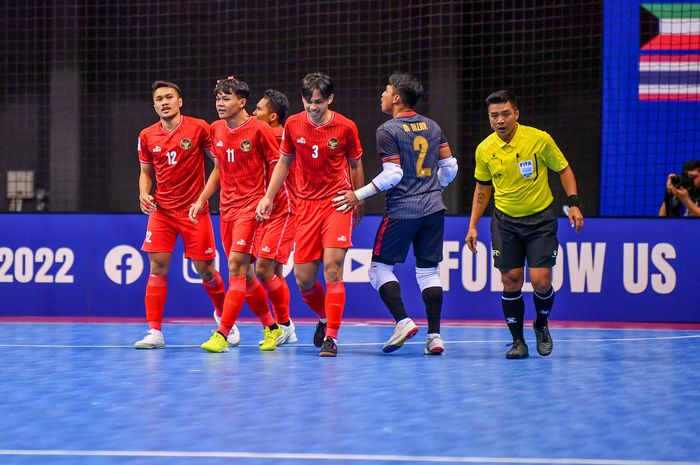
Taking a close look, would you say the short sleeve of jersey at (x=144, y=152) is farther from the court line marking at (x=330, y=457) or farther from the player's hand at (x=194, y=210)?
the court line marking at (x=330, y=457)

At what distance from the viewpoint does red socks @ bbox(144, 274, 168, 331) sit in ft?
23.9

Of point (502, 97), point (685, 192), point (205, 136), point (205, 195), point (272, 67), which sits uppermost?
point (272, 67)

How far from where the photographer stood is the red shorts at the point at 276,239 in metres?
7.23

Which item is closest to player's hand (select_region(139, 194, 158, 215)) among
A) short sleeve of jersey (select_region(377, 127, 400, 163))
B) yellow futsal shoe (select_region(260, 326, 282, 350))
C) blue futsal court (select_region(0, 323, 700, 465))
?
blue futsal court (select_region(0, 323, 700, 465))

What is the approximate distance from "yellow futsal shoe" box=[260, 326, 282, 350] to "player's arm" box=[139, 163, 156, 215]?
3.94ft

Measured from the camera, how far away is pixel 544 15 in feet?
44.0

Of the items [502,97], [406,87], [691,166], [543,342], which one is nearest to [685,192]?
[691,166]

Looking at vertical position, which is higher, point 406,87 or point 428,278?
point 406,87

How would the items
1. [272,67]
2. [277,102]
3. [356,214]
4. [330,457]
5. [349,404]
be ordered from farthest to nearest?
[272,67], [277,102], [356,214], [349,404], [330,457]

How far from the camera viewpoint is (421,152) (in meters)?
6.83

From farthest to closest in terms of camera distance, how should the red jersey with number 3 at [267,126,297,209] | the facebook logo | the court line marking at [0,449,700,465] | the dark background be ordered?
the dark background → the facebook logo → the red jersey with number 3 at [267,126,297,209] → the court line marking at [0,449,700,465]

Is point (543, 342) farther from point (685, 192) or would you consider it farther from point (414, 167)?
point (685, 192)

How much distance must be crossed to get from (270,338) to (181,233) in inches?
38.9

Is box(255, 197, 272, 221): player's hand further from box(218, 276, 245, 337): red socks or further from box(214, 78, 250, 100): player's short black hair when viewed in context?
box(214, 78, 250, 100): player's short black hair
